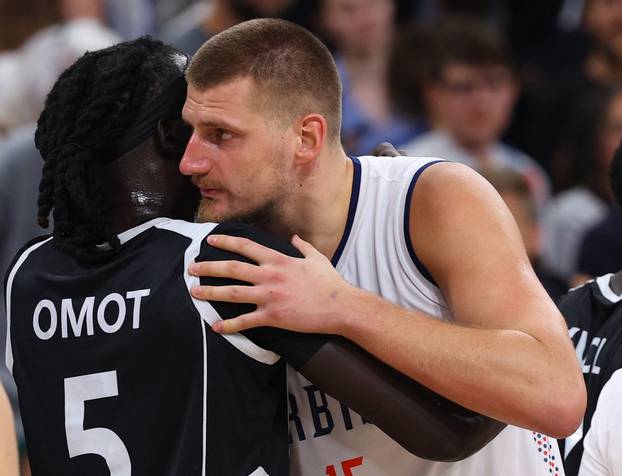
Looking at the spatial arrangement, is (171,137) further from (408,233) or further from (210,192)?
(408,233)

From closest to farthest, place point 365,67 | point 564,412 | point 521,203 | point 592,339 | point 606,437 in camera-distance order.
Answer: point 564,412 → point 606,437 → point 592,339 → point 521,203 → point 365,67

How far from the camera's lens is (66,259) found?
9.62 ft

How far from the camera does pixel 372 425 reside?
3.07 m

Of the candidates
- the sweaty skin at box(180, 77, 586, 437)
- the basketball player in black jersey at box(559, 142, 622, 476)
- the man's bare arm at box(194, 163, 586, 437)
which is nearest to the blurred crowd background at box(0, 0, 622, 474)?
the basketball player in black jersey at box(559, 142, 622, 476)

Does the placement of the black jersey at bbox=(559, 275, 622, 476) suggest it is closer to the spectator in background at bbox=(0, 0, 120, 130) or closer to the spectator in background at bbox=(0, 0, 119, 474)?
the spectator in background at bbox=(0, 0, 119, 474)

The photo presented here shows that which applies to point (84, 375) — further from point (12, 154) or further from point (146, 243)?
point (12, 154)

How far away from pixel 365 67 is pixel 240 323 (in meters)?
4.70

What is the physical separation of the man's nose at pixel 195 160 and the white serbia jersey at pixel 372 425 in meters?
0.46

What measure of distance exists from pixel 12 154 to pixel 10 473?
128 inches

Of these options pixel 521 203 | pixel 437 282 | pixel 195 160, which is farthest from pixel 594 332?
pixel 521 203

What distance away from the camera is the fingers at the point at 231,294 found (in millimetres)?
2643

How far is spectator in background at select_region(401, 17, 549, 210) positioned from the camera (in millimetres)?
6730

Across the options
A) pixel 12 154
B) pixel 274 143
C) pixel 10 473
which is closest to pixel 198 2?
pixel 12 154

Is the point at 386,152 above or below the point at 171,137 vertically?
below
